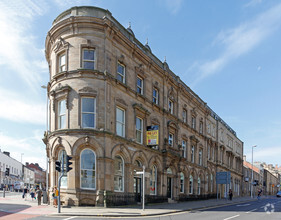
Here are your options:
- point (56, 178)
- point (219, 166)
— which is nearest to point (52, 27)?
point (56, 178)

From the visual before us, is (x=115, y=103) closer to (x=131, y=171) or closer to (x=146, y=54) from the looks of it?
(x=131, y=171)

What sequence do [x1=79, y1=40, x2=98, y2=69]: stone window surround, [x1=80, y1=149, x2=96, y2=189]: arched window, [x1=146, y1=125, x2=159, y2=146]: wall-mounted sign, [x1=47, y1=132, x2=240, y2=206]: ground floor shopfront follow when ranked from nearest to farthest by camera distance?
[x1=47, y1=132, x2=240, y2=206]: ground floor shopfront < [x1=80, y1=149, x2=96, y2=189]: arched window < [x1=79, y1=40, x2=98, y2=69]: stone window surround < [x1=146, y1=125, x2=159, y2=146]: wall-mounted sign

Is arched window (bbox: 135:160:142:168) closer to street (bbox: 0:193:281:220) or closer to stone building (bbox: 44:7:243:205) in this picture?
stone building (bbox: 44:7:243:205)

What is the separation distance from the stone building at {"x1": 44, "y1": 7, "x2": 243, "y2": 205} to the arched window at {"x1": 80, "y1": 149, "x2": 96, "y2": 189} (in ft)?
0.22

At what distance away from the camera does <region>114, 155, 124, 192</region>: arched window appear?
21.9 meters

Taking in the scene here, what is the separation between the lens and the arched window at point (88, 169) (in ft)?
66.0

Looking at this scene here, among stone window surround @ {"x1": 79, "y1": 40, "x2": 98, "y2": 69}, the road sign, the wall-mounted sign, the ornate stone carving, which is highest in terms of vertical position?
the ornate stone carving

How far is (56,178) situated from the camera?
2148cm

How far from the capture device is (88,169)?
20.3 m

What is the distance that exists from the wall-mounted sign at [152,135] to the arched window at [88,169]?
6558 millimetres

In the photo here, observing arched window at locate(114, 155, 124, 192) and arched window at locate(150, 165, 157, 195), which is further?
arched window at locate(150, 165, 157, 195)

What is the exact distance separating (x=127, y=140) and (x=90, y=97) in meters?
4.62

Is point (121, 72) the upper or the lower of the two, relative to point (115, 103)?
upper

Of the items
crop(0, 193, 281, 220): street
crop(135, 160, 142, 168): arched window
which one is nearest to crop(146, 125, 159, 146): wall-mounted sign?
crop(135, 160, 142, 168): arched window
